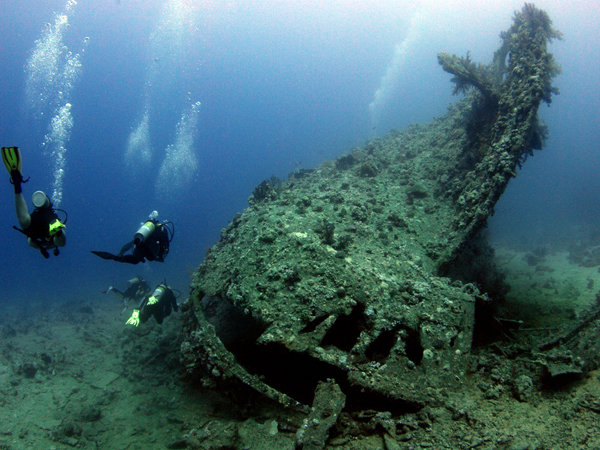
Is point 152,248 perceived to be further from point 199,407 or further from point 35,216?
point 199,407

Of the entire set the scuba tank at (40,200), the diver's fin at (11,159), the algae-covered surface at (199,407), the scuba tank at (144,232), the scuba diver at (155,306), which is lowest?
the algae-covered surface at (199,407)

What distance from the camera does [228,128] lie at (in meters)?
172

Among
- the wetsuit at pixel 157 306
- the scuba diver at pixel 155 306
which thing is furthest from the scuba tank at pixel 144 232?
the wetsuit at pixel 157 306

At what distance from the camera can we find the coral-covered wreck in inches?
154

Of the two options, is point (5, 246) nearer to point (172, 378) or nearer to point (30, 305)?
point (30, 305)

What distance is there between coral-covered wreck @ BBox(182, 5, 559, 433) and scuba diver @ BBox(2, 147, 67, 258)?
2682 mm

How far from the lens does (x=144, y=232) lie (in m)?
6.45

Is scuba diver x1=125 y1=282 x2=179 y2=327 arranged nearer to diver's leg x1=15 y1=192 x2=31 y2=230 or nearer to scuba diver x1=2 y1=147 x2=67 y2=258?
scuba diver x1=2 y1=147 x2=67 y2=258

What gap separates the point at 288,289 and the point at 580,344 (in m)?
4.09

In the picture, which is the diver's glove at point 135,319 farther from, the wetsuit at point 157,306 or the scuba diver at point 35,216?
the scuba diver at point 35,216

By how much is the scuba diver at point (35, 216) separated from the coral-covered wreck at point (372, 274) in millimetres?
2682

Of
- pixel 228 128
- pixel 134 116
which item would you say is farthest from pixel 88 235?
pixel 228 128

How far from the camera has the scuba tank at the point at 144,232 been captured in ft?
20.6

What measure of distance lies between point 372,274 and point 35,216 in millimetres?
5800
